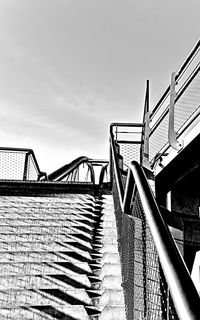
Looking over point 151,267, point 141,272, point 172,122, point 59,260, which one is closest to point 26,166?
point 172,122

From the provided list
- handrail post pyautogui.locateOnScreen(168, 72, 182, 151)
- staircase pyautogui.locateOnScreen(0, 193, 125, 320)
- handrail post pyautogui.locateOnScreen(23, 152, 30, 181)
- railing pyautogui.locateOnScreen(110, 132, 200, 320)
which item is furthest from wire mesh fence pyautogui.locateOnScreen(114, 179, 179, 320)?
handrail post pyautogui.locateOnScreen(23, 152, 30, 181)

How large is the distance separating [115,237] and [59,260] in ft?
2.98

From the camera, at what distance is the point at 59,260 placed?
4699mm

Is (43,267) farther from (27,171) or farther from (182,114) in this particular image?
(27,171)

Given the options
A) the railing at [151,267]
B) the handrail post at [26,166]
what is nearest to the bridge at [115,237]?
the railing at [151,267]

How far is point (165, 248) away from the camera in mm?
1559

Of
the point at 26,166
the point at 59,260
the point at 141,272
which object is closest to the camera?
the point at 141,272

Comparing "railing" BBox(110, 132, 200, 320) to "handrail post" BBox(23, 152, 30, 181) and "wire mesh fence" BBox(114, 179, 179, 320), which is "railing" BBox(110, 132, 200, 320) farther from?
"handrail post" BBox(23, 152, 30, 181)

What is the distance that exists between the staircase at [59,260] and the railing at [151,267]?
0.41 m

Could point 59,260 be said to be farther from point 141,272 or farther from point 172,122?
point 172,122

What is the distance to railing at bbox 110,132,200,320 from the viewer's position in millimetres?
1312

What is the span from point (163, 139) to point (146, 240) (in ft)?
14.1

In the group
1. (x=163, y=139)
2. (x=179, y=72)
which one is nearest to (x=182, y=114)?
(x=179, y=72)

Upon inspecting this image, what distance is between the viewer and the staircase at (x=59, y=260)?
145 inches
